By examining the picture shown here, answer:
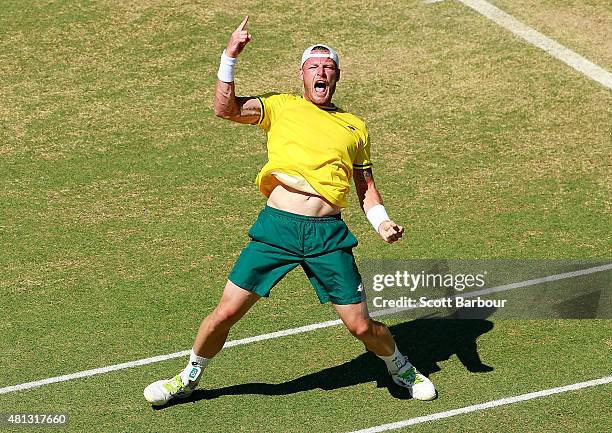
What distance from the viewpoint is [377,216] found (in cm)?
1032

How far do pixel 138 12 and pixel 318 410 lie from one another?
9.21m

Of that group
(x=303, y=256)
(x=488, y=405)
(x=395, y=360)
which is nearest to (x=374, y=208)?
(x=303, y=256)

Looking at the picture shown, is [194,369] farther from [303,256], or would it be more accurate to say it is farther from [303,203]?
[303,203]

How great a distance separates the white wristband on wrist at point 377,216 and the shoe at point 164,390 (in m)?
1.98

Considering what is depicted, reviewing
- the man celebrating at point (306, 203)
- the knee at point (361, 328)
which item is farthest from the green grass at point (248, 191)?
the man celebrating at point (306, 203)

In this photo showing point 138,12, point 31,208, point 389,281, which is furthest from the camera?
point 138,12

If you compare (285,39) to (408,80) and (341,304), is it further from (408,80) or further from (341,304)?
(341,304)

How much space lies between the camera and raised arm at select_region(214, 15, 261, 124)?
9.99m

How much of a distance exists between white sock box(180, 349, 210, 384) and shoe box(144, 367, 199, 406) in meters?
0.03

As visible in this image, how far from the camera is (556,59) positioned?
16906mm

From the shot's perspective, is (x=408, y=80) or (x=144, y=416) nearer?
(x=144, y=416)

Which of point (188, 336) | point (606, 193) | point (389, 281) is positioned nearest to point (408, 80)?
point (606, 193)

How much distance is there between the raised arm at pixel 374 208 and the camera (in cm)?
1007

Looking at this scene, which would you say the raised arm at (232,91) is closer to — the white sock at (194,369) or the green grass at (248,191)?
the white sock at (194,369)
